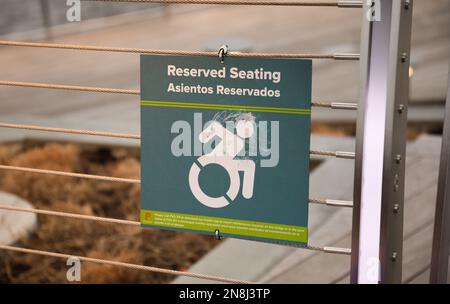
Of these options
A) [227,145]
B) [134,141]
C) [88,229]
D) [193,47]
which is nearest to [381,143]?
[227,145]

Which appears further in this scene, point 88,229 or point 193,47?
point 193,47

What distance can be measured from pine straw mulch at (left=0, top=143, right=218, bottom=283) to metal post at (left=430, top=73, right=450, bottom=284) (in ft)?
4.72

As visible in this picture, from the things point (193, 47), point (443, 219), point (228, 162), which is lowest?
point (443, 219)

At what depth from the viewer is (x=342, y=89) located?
6.08 metres

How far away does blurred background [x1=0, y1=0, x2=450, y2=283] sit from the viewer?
3061 mm

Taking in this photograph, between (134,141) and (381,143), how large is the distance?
2.93 m

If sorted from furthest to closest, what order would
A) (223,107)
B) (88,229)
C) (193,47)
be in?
(193,47)
(88,229)
(223,107)

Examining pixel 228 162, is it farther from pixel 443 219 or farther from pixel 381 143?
pixel 443 219

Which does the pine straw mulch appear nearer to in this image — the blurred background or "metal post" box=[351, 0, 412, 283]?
the blurred background

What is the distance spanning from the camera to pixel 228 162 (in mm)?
2010

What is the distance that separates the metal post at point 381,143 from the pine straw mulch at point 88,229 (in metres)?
1.37

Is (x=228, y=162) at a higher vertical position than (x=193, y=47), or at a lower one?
lower

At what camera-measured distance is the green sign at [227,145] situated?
6.25 ft

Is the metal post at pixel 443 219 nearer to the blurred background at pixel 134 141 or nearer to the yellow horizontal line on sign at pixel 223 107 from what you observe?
the yellow horizontal line on sign at pixel 223 107
